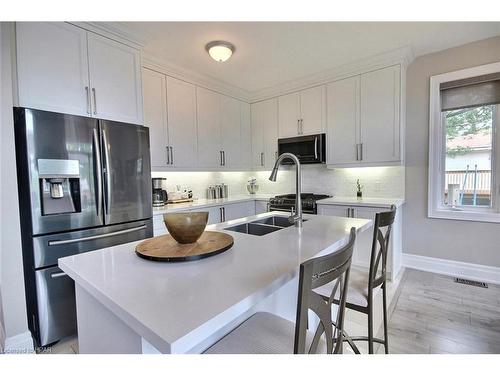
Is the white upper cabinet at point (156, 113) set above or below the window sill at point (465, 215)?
above

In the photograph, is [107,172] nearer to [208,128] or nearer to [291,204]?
[208,128]

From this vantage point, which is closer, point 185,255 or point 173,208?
point 185,255

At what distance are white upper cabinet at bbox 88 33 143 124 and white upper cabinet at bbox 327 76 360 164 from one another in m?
2.39

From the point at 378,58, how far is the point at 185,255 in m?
3.15

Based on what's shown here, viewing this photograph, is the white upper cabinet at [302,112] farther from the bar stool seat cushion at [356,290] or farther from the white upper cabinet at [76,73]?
the bar stool seat cushion at [356,290]

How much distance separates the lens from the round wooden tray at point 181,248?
1034 millimetres

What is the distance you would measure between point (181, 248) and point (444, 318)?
7.52 feet

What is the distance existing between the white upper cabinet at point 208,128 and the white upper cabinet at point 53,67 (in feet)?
5.11

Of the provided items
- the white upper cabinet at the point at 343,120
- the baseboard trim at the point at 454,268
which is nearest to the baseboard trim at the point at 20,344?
the white upper cabinet at the point at 343,120

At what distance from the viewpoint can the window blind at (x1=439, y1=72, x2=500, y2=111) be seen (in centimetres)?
269
